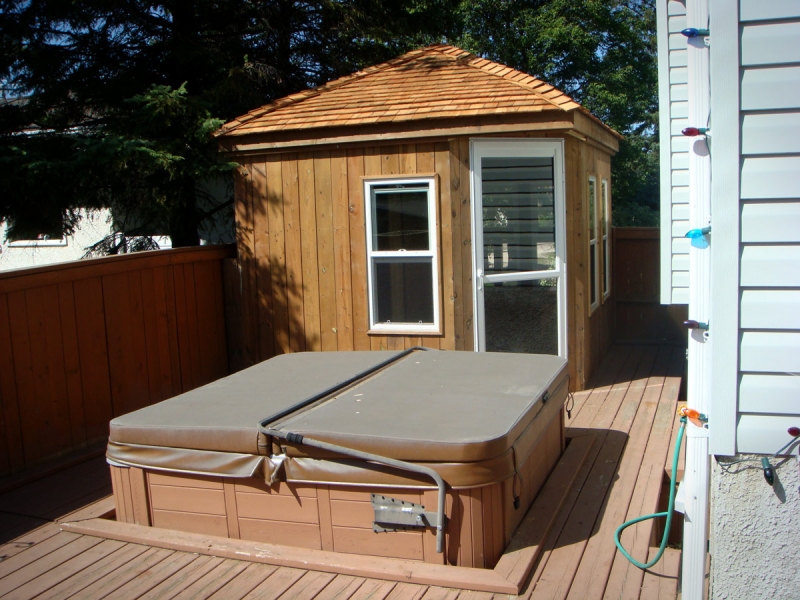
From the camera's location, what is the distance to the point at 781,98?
8.66 feet

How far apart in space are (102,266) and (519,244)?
11.7ft

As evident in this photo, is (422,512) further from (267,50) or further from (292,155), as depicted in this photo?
(267,50)

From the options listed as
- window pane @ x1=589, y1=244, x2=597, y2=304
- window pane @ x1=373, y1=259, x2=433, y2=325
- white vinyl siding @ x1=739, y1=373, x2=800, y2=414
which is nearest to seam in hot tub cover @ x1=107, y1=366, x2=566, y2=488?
white vinyl siding @ x1=739, y1=373, x2=800, y2=414

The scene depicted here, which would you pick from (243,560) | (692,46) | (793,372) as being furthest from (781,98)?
(243,560)

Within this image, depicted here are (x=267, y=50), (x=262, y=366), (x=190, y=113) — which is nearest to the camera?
(x=262, y=366)

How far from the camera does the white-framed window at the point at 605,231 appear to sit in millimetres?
8297

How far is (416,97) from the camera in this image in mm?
6355

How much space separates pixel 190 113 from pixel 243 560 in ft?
15.2

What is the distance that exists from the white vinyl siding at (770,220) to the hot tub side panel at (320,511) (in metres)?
1.20

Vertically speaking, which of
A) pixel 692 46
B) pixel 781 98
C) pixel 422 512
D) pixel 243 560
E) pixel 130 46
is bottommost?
pixel 243 560

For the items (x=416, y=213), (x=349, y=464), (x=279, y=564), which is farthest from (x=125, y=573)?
(x=416, y=213)

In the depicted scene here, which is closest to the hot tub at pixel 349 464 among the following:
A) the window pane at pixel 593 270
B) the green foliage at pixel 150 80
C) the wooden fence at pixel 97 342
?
the wooden fence at pixel 97 342

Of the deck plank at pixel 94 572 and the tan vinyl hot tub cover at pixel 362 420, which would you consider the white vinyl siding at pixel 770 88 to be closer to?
the tan vinyl hot tub cover at pixel 362 420

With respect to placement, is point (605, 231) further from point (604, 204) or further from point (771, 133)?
point (771, 133)
